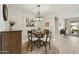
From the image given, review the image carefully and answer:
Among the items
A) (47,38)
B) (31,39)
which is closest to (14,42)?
(31,39)

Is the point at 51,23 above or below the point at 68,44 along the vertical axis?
above

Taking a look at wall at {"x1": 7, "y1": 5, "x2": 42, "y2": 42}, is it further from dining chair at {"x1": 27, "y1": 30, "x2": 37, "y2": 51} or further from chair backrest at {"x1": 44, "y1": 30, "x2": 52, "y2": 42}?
chair backrest at {"x1": 44, "y1": 30, "x2": 52, "y2": 42}

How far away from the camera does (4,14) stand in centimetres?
197

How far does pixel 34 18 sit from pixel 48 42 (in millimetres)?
455

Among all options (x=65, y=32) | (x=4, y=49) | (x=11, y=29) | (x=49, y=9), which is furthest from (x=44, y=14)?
(x=4, y=49)

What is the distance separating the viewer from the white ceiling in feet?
6.46

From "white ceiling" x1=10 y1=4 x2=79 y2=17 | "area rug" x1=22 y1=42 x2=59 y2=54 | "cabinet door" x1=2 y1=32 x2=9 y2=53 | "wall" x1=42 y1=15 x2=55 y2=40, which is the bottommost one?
"area rug" x1=22 y1=42 x2=59 y2=54

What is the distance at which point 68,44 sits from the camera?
195 centimetres

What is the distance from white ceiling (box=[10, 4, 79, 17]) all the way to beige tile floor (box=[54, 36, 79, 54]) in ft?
1.26

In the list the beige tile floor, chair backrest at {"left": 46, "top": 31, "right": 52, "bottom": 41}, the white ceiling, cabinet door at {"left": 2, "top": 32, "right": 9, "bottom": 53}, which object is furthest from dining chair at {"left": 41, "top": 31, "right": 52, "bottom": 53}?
cabinet door at {"left": 2, "top": 32, "right": 9, "bottom": 53}

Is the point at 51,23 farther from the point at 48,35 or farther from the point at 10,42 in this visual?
the point at 10,42

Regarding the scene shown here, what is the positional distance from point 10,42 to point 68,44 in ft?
3.07

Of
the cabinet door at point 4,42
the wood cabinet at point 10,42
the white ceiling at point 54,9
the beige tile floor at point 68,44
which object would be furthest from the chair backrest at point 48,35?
the cabinet door at point 4,42
